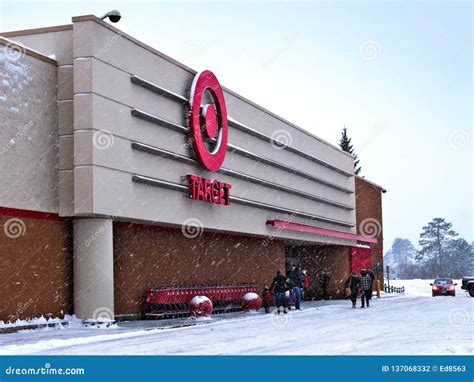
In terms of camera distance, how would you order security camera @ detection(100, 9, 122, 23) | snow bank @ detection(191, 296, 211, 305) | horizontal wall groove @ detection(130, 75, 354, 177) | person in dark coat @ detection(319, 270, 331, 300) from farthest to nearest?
person in dark coat @ detection(319, 270, 331, 300) < snow bank @ detection(191, 296, 211, 305) < horizontal wall groove @ detection(130, 75, 354, 177) < security camera @ detection(100, 9, 122, 23)

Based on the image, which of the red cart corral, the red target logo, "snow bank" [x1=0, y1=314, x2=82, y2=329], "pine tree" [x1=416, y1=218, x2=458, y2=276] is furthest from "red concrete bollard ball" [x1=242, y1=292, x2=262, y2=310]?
"pine tree" [x1=416, y1=218, x2=458, y2=276]

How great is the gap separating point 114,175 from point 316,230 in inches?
787

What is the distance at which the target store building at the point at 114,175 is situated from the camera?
21062 millimetres

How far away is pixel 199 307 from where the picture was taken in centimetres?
2558

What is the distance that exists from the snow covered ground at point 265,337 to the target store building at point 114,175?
1.94m

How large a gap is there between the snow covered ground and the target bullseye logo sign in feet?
21.0

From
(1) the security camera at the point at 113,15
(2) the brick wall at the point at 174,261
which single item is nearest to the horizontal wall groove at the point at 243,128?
(1) the security camera at the point at 113,15

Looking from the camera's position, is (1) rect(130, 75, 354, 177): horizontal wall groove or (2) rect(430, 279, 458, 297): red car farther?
(2) rect(430, 279, 458, 297): red car

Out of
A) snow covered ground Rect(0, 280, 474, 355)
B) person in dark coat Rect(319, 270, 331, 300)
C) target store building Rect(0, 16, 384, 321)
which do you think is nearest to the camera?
snow covered ground Rect(0, 280, 474, 355)

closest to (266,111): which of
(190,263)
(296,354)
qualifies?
Result: (190,263)

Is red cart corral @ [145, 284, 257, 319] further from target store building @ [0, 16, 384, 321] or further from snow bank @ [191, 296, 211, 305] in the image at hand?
snow bank @ [191, 296, 211, 305]

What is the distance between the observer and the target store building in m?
21.1

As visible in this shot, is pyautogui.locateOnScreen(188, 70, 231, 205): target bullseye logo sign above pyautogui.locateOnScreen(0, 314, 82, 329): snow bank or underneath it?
above

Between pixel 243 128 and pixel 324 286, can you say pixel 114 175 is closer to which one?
pixel 243 128
